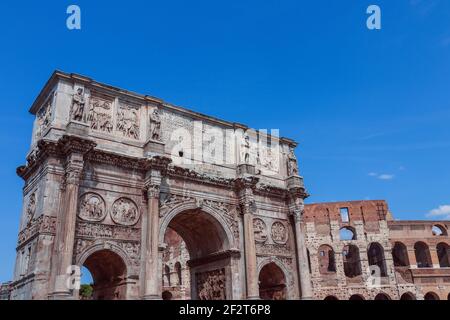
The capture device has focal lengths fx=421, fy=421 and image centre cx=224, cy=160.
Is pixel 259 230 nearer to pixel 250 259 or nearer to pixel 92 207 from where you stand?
pixel 250 259

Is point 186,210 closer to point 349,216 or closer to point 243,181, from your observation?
point 243,181

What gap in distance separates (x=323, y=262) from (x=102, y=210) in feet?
89.4

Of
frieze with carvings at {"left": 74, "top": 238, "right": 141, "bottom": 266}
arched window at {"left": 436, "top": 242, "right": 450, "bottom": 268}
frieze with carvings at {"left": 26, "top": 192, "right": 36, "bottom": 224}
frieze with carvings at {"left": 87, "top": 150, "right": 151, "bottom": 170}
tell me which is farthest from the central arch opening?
arched window at {"left": 436, "top": 242, "right": 450, "bottom": 268}

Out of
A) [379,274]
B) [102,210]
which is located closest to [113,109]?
[102,210]

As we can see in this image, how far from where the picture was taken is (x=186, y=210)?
16.2m

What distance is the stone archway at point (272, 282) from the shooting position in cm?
1844

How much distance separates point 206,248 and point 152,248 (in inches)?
174

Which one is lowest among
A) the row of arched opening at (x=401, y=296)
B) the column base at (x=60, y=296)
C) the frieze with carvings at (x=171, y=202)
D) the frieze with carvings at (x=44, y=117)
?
the column base at (x=60, y=296)

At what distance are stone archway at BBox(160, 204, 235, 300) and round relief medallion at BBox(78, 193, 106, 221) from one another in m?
2.57

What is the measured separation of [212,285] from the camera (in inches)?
682

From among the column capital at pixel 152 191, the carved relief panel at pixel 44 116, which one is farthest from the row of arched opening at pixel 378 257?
the carved relief panel at pixel 44 116

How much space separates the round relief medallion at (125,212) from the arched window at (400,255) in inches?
1102

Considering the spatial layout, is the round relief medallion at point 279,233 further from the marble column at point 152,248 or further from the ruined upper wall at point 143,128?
the marble column at point 152,248
